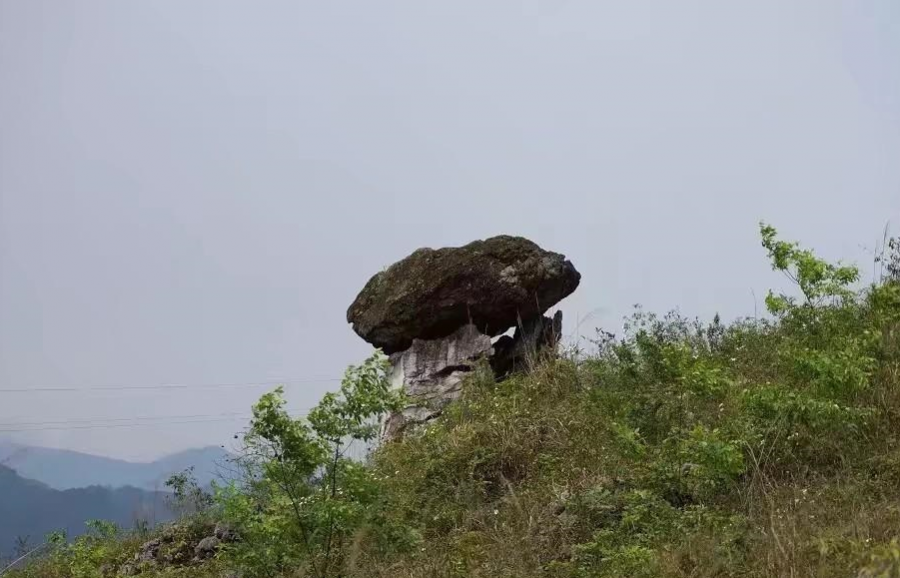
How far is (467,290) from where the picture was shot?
11.0m

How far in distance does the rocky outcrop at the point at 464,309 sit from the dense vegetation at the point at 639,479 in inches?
127

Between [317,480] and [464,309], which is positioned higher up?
[464,309]

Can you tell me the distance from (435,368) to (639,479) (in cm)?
548

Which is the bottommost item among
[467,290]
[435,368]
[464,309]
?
[435,368]

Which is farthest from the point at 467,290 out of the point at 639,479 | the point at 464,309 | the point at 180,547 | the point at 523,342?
the point at 639,479

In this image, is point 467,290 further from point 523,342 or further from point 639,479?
point 639,479

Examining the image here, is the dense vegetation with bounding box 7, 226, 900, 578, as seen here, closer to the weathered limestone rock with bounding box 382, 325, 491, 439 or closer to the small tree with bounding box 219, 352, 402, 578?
the small tree with bounding box 219, 352, 402, 578

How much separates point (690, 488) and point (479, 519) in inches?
58.7

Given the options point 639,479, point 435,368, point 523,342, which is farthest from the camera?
point 523,342

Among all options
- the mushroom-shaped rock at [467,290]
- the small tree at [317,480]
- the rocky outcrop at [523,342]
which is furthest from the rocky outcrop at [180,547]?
the rocky outcrop at [523,342]

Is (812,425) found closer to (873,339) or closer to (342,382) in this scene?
(873,339)

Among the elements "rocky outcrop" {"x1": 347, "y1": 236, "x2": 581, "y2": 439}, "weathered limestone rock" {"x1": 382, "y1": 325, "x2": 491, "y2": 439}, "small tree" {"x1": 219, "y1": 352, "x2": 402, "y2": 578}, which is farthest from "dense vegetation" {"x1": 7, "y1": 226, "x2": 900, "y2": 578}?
"rocky outcrop" {"x1": 347, "y1": 236, "x2": 581, "y2": 439}

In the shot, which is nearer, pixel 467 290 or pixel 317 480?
pixel 317 480

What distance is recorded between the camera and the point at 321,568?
5340 mm
